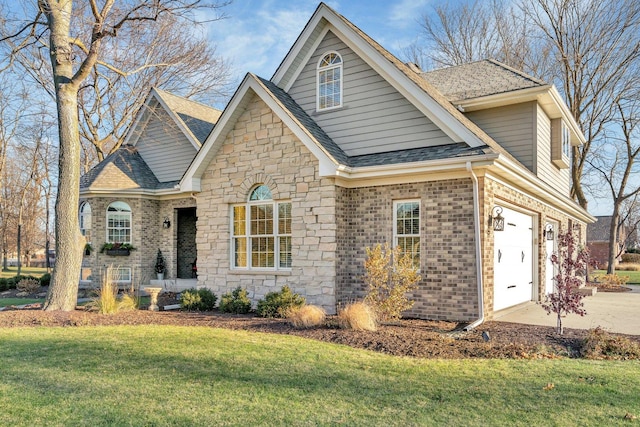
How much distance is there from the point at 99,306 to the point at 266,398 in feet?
22.4

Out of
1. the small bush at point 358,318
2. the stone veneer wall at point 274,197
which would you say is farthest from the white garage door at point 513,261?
the stone veneer wall at point 274,197

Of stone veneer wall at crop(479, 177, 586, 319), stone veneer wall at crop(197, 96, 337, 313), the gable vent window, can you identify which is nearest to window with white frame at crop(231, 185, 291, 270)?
stone veneer wall at crop(197, 96, 337, 313)

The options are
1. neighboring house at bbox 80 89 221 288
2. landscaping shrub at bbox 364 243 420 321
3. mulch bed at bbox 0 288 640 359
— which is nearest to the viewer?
mulch bed at bbox 0 288 640 359

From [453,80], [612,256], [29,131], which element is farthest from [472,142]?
[29,131]

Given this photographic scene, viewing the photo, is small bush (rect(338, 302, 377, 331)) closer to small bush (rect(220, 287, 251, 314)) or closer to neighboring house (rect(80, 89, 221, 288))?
small bush (rect(220, 287, 251, 314))

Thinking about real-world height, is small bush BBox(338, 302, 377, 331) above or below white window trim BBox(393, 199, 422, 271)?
below

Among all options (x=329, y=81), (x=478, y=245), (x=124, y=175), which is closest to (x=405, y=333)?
(x=478, y=245)

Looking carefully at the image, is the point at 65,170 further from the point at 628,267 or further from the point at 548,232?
the point at 628,267

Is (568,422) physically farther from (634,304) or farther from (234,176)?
(634,304)

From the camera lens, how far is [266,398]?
4.59 meters

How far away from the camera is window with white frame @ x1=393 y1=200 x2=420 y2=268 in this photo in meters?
9.77

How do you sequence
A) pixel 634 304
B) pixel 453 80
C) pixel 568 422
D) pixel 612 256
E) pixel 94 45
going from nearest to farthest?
pixel 568 422 < pixel 94 45 < pixel 634 304 < pixel 453 80 < pixel 612 256

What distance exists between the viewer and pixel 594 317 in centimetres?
977

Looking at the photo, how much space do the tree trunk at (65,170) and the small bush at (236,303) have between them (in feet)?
11.6
